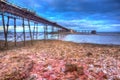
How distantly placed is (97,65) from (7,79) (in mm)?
5013

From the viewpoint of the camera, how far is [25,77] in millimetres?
8023

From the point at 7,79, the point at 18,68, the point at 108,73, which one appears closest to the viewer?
the point at 7,79

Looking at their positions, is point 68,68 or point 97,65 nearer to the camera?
point 68,68

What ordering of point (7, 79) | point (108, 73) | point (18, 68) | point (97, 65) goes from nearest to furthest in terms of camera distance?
point (7, 79), point (108, 73), point (18, 68), point (97, 65)

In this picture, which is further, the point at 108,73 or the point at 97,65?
the point at 97,65

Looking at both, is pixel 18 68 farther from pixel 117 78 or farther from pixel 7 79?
pixel 117 78

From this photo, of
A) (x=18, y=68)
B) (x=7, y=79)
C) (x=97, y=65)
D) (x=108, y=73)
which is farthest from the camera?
(x=97, y=65)

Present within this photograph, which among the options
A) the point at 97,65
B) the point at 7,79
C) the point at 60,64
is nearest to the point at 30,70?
the point at 7,79

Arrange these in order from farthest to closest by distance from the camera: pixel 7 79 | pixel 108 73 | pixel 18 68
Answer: pixel 18 68 → pixel 108 73 → pixel 7 79

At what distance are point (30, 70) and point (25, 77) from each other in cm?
79

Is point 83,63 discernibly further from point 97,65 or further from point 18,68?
point 18,68

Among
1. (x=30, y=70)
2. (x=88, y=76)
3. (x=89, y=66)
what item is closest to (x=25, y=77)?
(x=30, y=70)

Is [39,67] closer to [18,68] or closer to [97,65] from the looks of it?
[18,68]

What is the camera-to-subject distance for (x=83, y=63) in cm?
1016
